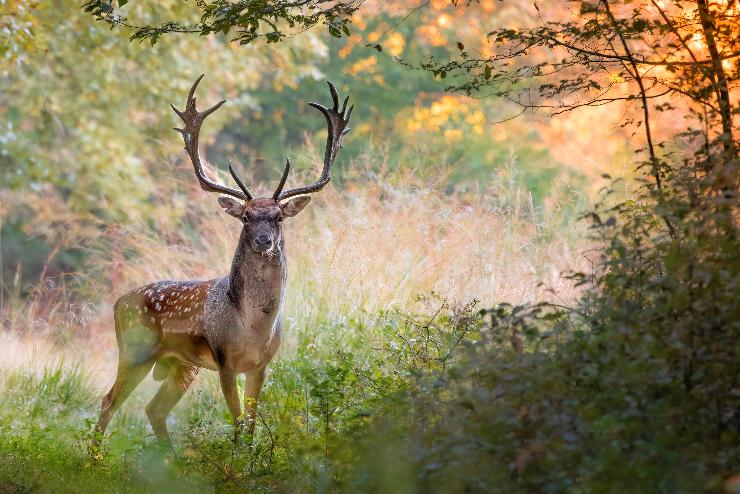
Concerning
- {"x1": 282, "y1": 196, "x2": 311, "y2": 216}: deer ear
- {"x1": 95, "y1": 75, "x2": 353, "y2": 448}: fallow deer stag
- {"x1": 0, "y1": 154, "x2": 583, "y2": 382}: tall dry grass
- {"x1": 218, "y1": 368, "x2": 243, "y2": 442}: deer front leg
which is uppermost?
{"x1": 0, "y1": 154, "x2": 583, "y2": 382}: tall dry grass

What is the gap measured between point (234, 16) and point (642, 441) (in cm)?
337

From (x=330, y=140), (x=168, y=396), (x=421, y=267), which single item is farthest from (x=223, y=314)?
(x=421, y=267)

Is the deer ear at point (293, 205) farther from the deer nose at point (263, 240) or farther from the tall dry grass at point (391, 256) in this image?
the tall dry grass at point (391, 256)

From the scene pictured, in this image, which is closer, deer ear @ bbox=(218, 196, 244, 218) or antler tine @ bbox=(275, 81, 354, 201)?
deer ear @ bbox=(218, 196, 244, 218)

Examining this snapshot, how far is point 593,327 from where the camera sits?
5.71m

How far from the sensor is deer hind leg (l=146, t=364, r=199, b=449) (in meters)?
9.25

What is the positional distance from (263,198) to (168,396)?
1.82 metres

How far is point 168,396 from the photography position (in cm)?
934

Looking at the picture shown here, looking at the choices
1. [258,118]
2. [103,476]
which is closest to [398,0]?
[258,118]

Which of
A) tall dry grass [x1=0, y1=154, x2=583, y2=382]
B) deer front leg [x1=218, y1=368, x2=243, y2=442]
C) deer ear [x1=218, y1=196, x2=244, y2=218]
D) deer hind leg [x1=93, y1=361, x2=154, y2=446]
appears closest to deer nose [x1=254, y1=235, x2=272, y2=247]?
deer ear [x1=218, y1=196, x2=244, y2=218]

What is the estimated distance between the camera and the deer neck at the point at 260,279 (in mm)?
8406

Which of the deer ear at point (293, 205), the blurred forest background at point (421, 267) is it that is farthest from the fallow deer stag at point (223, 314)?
the blurred forest background at point (421, 267)

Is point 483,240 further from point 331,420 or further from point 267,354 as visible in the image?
point 331,420

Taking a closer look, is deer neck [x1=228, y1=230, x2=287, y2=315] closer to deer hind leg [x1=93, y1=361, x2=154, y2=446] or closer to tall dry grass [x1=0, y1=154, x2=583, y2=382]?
deer hind leg [x1=93, y1=361, x2=154, y2=446]
